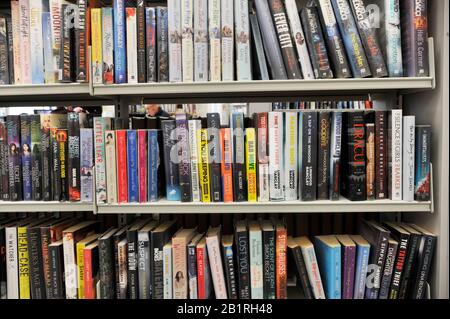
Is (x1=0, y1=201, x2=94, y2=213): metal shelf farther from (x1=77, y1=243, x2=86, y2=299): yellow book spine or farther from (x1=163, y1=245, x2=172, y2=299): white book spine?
(x1=163, y1=245, x2=172, y2=299): white book spine

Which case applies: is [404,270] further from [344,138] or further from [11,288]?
[11,288]

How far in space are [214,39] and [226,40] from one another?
0.12 feet

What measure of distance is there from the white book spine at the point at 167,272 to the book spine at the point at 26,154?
497mm

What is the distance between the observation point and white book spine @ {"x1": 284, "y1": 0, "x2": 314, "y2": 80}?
106 cm

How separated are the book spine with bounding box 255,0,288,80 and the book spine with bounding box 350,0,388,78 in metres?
0.25

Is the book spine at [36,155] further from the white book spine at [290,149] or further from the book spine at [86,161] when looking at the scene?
the white book spine at [290,149]

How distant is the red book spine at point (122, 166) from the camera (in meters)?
1.09

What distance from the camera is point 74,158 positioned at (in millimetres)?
1107

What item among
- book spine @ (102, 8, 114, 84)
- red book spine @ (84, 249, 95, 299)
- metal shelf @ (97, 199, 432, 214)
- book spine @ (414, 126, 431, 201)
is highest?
book spine @ (102, 8, 114, 84)

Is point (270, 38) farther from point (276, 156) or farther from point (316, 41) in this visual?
point (276, 156)

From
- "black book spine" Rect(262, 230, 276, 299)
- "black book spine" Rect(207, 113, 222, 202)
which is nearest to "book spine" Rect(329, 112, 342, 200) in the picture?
"black book spine" Rect(262, 230, 276, 299)

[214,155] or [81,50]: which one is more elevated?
[81,50]

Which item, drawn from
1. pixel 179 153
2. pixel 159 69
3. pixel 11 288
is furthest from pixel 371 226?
pixel 11 288

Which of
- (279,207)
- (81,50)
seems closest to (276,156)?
(279,207)
